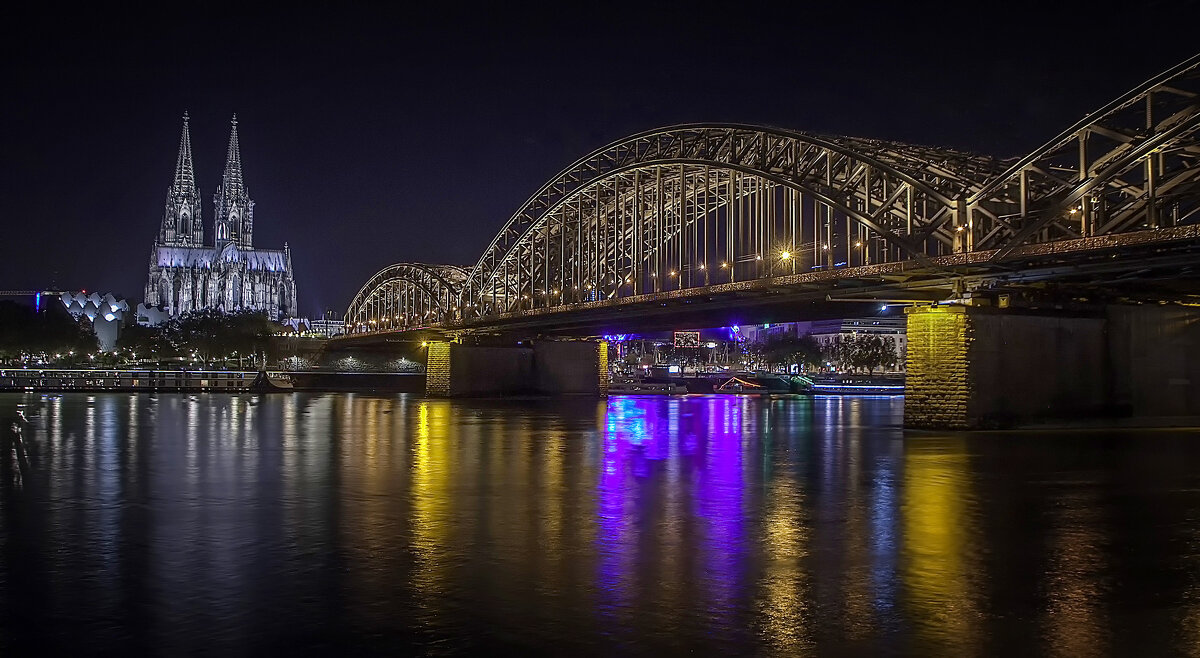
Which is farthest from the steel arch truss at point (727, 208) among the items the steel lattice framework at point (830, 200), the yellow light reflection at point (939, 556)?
the yellow light reflection at point (939, 556)

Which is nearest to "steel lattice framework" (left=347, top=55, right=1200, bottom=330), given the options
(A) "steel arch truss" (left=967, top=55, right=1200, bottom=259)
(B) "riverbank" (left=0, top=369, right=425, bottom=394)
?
(A) "steel arch truss" (left=967, top=55, right=1200, bottom=259)

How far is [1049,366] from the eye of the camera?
48031mm

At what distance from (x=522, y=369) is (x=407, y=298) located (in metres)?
49.4

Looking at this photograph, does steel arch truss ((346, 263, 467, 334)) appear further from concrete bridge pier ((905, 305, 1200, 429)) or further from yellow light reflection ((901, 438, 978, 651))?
yellow light reflection ((901, 438, 978, 651))

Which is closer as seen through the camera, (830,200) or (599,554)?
(599,554)

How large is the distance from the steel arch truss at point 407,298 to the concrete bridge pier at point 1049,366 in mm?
78102

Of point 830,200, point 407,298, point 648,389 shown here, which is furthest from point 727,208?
point 407,298

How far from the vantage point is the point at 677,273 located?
8606 cm

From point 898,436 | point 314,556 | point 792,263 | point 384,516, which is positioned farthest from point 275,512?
point 792,263

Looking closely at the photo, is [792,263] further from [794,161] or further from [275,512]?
[275,512]

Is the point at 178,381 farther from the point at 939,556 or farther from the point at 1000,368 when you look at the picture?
the point at 939,556

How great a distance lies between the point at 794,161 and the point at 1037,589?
5196cm

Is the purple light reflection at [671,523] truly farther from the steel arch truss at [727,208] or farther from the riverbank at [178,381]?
the riverbank at [178,381]

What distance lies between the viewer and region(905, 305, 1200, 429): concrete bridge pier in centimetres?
4606
